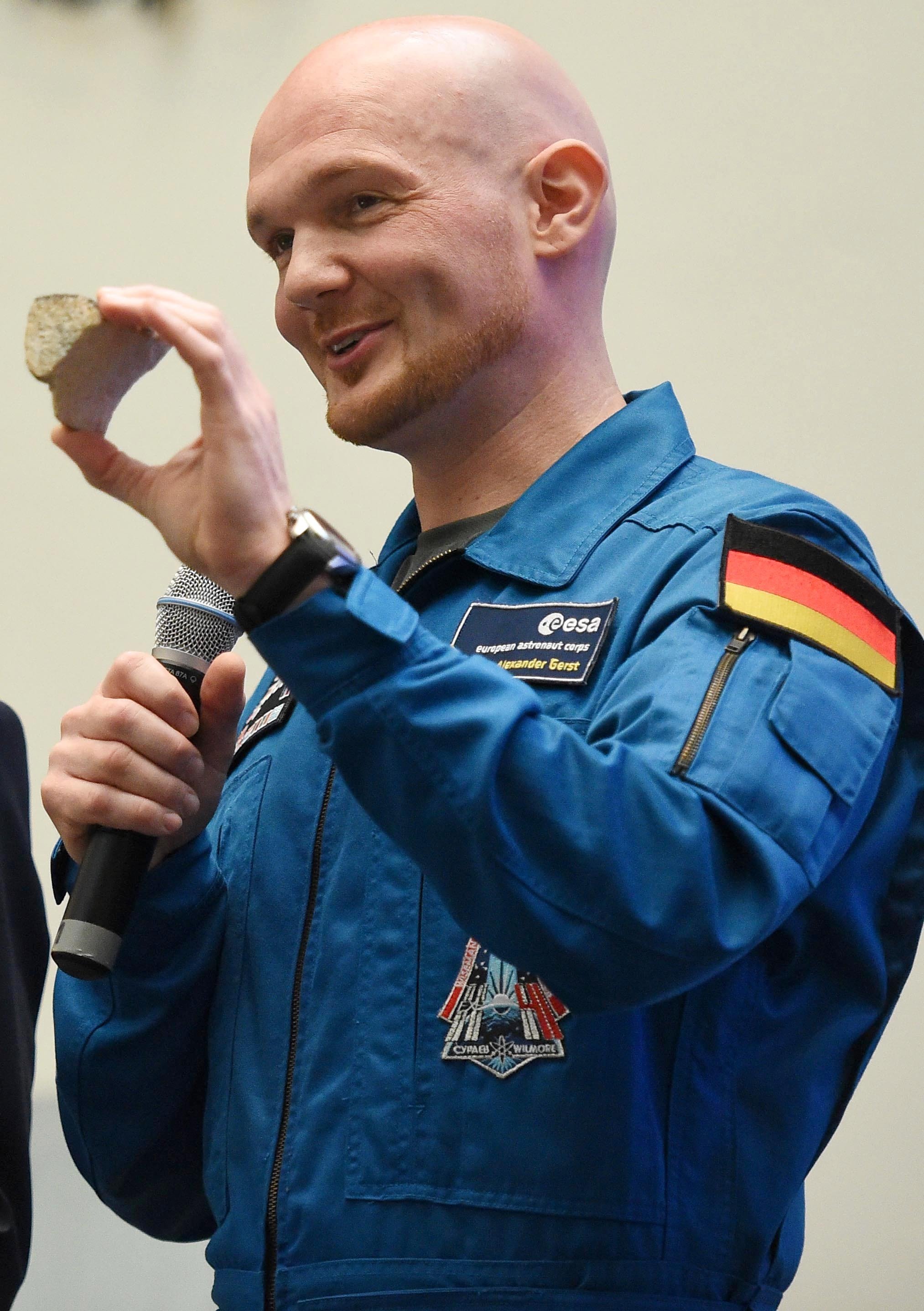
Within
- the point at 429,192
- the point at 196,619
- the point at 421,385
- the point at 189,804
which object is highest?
the point at 429,192

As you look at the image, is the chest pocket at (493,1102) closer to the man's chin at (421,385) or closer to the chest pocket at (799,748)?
the chest pocket at (799,748)

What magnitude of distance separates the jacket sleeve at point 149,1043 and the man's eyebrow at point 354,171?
0.58 metres

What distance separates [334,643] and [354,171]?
62 centimetres

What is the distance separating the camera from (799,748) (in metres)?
1.01

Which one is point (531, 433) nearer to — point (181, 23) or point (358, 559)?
point (358, 559)

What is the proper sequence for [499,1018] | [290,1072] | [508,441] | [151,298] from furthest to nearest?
[508,441] → [290,1072] → [499,1018] → [151,298]

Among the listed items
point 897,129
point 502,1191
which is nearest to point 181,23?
point 897,129

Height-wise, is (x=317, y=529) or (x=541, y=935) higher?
(x=317, y=529)

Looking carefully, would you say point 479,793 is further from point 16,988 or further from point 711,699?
point 16,988

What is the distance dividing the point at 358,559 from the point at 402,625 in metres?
0.06

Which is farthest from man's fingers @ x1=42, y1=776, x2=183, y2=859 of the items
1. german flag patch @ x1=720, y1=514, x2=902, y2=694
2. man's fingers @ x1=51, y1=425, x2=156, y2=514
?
german flag patch @ x1=720, y1=514, x2=902, y2=694

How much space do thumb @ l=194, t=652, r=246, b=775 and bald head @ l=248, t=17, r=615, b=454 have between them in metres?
0.27

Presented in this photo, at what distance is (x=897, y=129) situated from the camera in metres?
2.47

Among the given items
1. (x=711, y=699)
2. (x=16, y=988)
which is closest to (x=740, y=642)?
(x=711, y=699)
